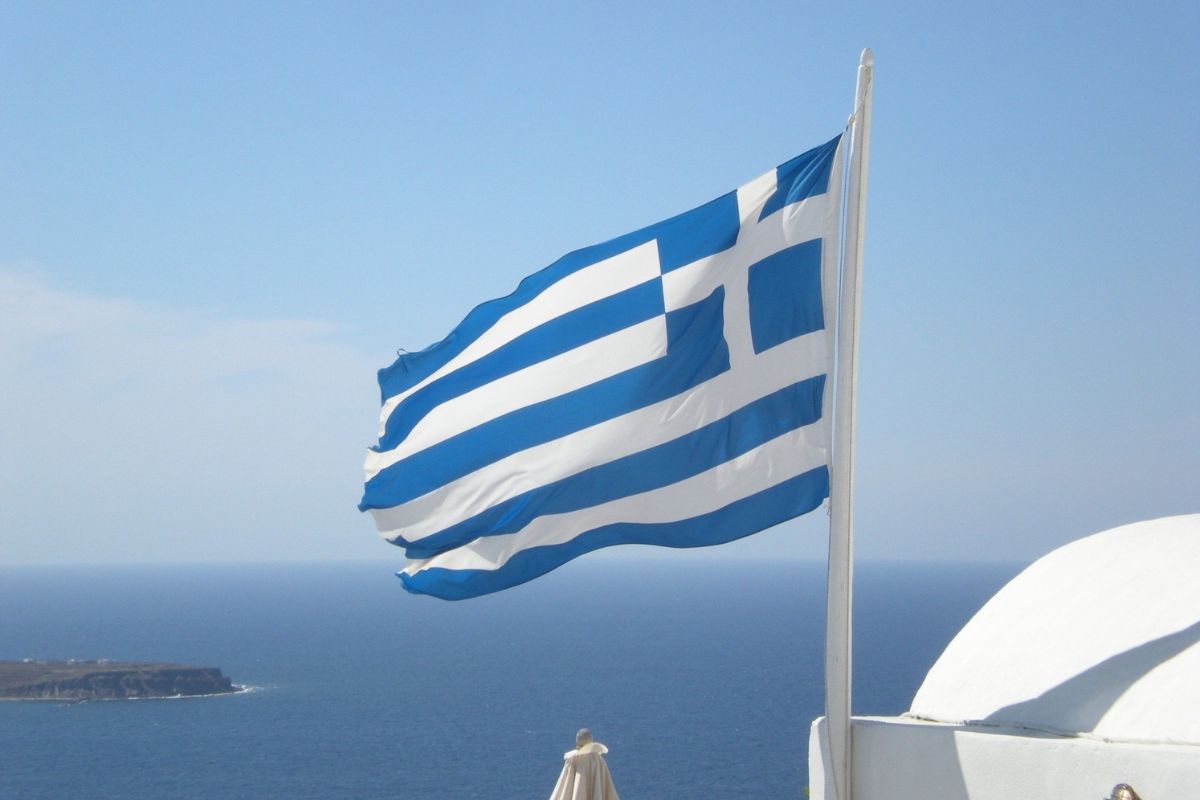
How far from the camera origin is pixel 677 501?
6.91 m

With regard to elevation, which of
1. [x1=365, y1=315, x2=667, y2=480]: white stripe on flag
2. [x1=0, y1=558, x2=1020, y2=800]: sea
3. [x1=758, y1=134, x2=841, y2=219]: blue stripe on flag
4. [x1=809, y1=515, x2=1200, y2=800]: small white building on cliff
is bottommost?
[x1=0, y1=558, x2=1020, y2=800]: sea

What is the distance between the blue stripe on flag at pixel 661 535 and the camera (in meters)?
6.61

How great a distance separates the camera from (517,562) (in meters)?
7.07

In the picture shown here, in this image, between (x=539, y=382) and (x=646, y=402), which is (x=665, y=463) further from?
(x=539, y=382)

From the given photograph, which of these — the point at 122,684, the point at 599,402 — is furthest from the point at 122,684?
the point at 599,402

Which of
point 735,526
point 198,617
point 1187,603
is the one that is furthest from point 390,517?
point 198,617

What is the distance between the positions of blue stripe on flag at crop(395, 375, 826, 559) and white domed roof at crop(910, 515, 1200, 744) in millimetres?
2215

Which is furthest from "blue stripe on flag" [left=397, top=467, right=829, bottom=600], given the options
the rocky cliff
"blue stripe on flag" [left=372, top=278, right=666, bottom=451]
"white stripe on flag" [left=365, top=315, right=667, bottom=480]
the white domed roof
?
the rocky cliff

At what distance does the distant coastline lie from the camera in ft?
349

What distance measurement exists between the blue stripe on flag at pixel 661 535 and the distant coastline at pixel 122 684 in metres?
107

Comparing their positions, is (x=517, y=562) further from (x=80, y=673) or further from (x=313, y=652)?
(x=313, y=652)

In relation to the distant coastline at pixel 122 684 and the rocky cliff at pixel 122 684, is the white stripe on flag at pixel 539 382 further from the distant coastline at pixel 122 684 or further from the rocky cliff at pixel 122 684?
the rocky cliff at pixel 122 684

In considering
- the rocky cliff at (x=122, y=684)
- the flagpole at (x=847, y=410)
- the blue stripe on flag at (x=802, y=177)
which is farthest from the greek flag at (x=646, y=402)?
the rocky cliff at (x=122, y=684)

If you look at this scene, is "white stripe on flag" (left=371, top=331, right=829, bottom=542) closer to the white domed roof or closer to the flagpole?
the flagpole
